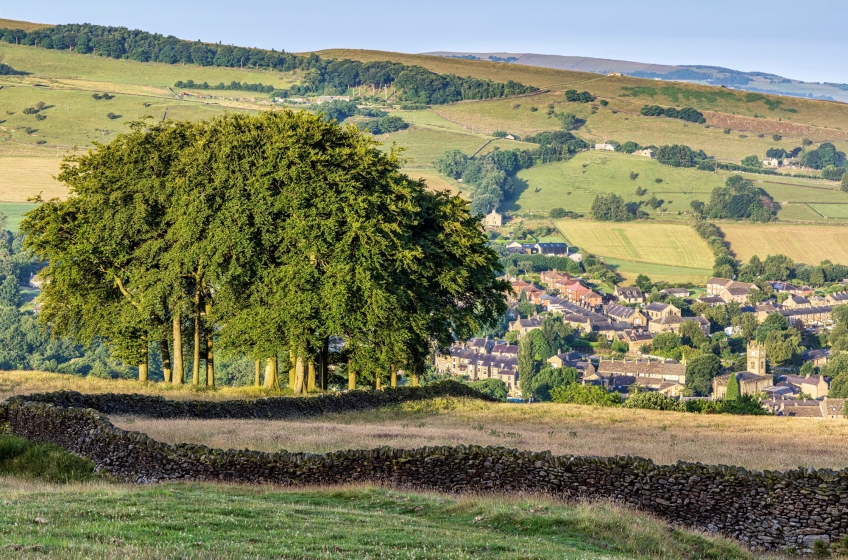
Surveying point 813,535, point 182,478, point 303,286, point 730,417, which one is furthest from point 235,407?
point 813,535

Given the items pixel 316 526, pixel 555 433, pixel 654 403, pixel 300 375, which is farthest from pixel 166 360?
pixel 316 526

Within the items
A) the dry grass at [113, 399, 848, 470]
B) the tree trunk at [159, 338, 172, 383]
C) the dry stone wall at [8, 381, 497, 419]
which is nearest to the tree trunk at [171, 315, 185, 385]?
the tree trunk at [159, 338, 172, 383]

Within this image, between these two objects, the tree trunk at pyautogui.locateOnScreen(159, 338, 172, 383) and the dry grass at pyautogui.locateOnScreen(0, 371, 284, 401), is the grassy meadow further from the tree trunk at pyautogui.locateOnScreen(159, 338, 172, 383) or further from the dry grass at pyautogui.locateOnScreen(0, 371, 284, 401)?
the tree trunk at pyautogui.locateOnScreen(159, 338, 172, 383)

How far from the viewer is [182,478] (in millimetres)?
25625

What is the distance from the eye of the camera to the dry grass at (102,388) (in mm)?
44281

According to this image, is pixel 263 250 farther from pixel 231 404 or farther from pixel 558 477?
pixel 558 477

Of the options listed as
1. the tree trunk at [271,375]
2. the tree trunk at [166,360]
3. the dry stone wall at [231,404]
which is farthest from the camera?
the tree trunk at [166,360]

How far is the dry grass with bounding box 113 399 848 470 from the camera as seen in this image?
94.5 ft

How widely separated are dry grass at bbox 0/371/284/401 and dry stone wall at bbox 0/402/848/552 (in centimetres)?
1676

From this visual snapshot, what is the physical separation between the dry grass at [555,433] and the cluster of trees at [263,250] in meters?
7.45

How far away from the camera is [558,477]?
2464 centimetres

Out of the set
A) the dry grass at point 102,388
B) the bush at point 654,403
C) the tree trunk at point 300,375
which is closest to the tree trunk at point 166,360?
the dry grass at point 102,388

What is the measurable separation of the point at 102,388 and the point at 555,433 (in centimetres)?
2088

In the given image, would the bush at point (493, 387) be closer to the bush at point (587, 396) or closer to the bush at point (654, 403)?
the bush at point (587, 396)
